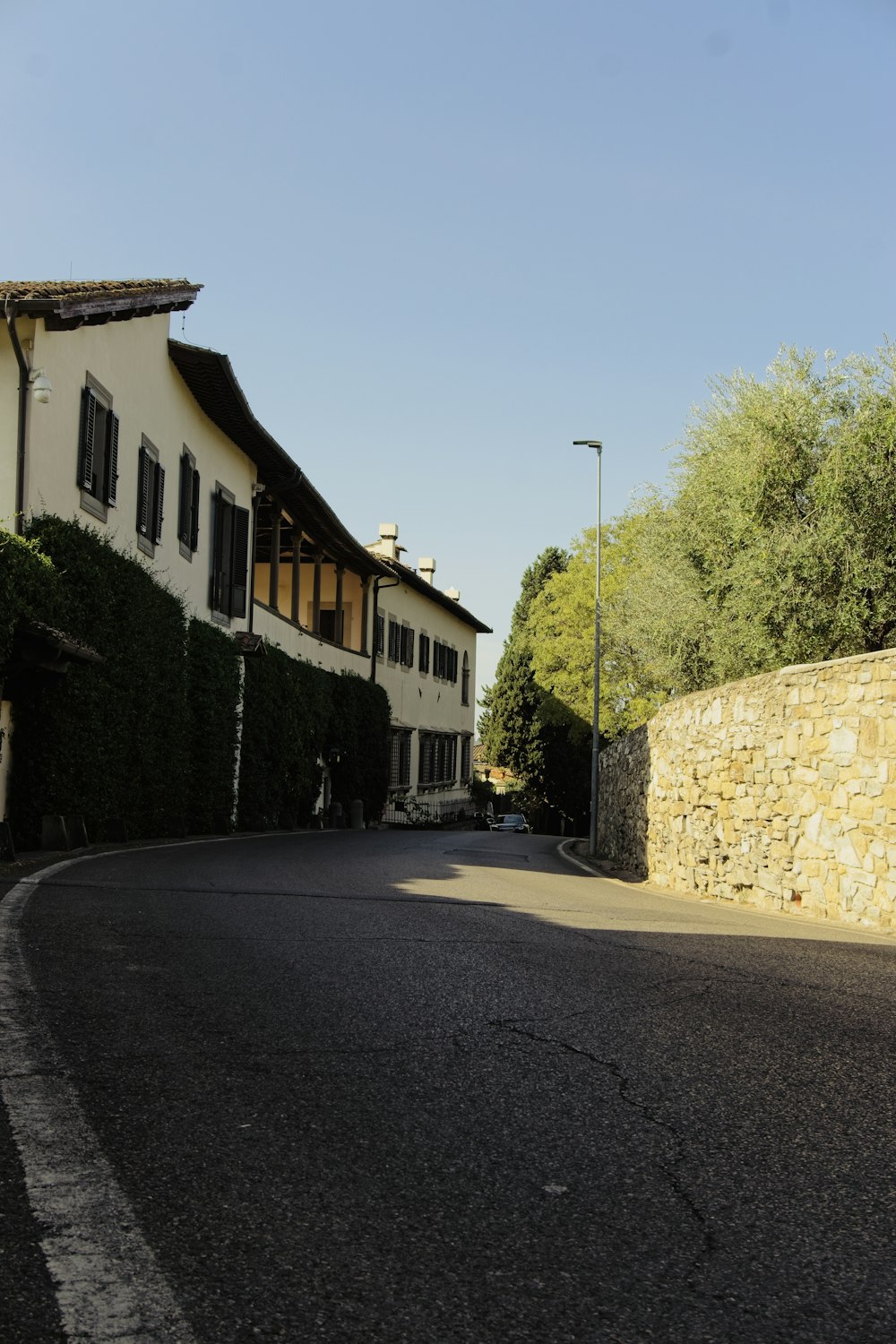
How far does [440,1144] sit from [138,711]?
1569cm

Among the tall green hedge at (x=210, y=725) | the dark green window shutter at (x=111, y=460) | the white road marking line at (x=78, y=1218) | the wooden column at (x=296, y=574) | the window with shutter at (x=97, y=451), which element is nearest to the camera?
the white road marking line at (x=78, y=1218)

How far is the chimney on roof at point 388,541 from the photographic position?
154ft

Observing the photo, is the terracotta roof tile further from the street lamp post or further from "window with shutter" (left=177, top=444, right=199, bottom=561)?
the street lamp post

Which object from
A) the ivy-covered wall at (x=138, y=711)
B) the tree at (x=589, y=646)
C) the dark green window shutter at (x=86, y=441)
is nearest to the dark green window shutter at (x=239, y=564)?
the ivy-covered wall at (x=138, y=711)

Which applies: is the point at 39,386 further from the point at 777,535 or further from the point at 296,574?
the point at 296,574

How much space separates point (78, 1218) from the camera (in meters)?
2.95

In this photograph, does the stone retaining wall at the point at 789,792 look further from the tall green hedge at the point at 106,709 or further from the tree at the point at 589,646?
the tree at the point at 589,646

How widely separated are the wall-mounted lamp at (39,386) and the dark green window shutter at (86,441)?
1.94 meters

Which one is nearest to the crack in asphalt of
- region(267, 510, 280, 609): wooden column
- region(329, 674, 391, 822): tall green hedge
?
region(267, 510, 280, 609): wooden column

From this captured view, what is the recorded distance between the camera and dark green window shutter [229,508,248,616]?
25922 millimetres

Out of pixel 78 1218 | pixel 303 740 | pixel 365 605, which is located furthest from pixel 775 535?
pixel 365 605

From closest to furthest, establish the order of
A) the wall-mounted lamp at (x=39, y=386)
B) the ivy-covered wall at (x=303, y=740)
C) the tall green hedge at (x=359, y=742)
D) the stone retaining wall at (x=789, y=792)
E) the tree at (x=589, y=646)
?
1. the stone retaining wall at (x=789, y=792)
2. the wall-mounted lamp at (x=39, y=386)
3. the ivy-covered wall at (x=303, y=740)
4. the tall green hedge at (x=359, y=742)
5. the tree at (x=589, y=646)

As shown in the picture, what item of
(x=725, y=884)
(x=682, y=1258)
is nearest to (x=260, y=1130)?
(x=682, y=1258)

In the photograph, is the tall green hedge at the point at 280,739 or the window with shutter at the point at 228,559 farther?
the tall green hedge at the point at 280,739
